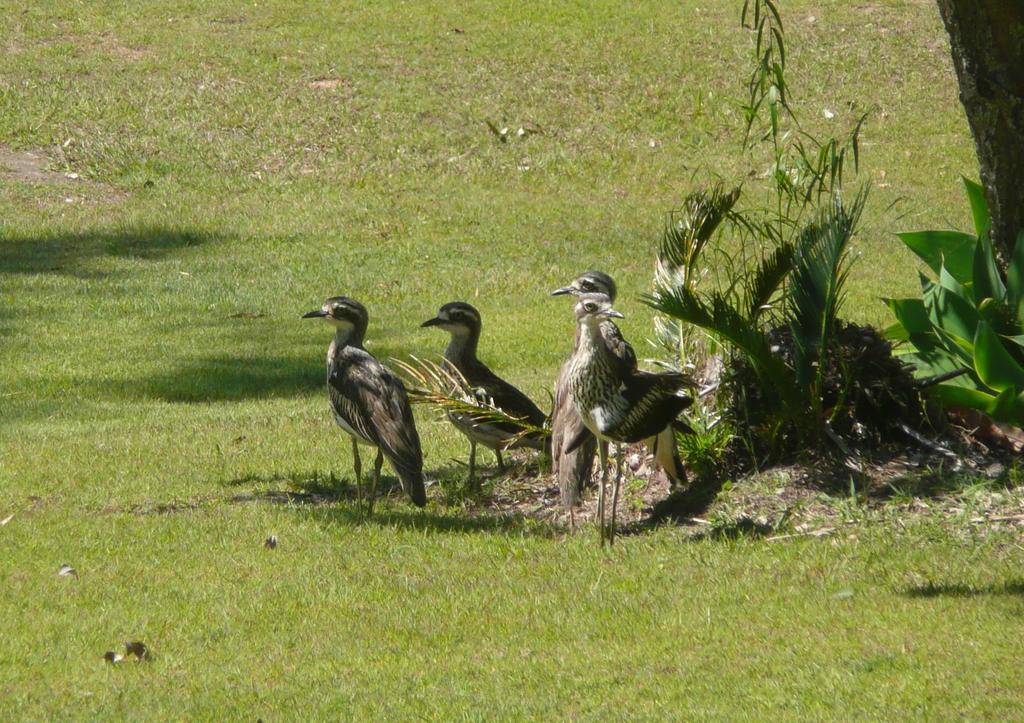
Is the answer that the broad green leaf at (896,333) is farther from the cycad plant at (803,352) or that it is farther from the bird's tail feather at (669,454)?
the bird's tail feather at (669,454)

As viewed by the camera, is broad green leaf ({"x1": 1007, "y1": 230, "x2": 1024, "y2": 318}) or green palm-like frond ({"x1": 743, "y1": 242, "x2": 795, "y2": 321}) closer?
broad green leaf ({"x1": 1007, "y1": 230, "x2": 1024, "y2": 318})

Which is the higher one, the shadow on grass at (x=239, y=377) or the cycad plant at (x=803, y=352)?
the cycad plant at (x=803, y=352)

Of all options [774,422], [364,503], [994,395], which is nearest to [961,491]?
[994,395]

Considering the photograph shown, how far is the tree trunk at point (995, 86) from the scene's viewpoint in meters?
9.02

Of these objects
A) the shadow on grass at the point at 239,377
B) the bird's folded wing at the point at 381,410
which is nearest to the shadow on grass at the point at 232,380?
the shadow on grass at the point at 239,377

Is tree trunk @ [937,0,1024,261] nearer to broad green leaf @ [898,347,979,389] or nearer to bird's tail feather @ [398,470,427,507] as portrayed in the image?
broad green leaf @ [898,347,979,389]

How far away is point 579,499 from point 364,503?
1.45 m

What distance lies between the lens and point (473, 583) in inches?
318

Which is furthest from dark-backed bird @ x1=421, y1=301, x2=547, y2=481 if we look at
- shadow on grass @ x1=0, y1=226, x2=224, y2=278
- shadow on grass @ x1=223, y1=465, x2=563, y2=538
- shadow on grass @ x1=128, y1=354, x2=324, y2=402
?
shadow on grass @ x1=0, y1=226, x2=224, y2=278

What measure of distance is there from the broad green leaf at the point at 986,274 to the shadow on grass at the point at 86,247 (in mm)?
12929

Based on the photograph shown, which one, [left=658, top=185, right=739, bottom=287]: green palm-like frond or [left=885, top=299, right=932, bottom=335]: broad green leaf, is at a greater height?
[left=658, top=185, right=739, bottom=287]: green palm-like frond

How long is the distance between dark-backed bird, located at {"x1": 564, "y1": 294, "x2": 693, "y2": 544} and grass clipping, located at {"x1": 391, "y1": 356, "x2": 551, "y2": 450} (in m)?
1.62

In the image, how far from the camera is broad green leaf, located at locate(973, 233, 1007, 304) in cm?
930

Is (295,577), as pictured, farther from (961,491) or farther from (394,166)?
(394,166)
